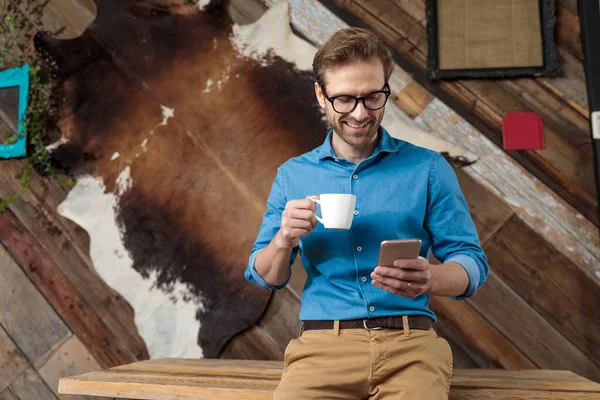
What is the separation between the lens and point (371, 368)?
1263 mm

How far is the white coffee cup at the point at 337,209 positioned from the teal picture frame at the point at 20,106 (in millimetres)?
1864

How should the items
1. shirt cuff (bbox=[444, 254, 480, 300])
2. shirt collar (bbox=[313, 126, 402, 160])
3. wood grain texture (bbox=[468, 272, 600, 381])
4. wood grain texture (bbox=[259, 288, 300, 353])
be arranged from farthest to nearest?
1. wood grain texture (bbox=[259, 288, 300, 353])
2. wood grain texture (bbox=[468, 272, 600, 381])
3. shirt collar (bbox=[313, 126, 402, 160])
4. shirt cuff (bbox=[444, 254, 480, 300])

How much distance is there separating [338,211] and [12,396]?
6.60ft

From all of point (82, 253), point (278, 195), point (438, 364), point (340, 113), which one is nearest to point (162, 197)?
point (82, 253)

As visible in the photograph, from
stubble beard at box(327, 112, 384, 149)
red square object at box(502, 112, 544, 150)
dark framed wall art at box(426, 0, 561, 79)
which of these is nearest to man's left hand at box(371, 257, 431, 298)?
stubble beard at box(327, 112, 384, 149)

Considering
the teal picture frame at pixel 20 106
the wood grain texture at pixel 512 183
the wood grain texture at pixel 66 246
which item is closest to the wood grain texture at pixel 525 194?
the wood grain texture at pixel 512 183

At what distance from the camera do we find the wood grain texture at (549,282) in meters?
2.05

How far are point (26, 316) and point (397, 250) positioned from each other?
202 cm

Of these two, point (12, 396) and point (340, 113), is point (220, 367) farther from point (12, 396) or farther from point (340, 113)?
point (12, 396)

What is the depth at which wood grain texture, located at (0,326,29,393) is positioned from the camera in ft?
8.25

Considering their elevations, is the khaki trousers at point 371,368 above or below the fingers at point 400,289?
below

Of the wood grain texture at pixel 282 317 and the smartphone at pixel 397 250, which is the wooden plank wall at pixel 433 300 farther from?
the smartphone at pixel 397 250

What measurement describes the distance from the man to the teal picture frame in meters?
1.59

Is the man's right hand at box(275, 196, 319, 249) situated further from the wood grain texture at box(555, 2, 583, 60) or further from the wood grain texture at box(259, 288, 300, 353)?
the wood grain texture at box(555, 2, 583, 60)
